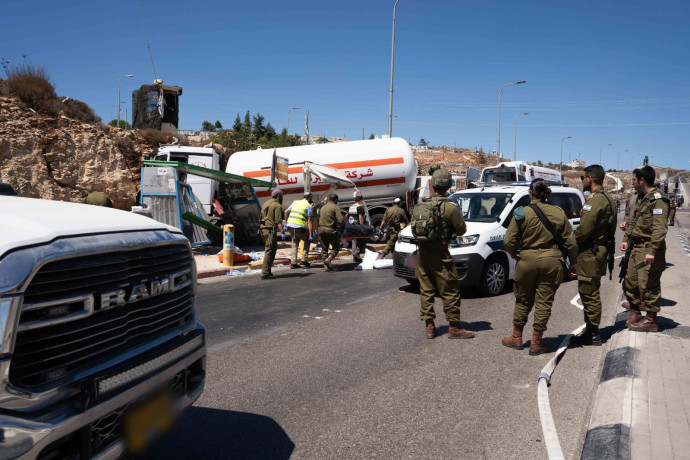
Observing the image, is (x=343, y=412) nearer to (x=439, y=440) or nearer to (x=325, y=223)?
(x=439, y=440)

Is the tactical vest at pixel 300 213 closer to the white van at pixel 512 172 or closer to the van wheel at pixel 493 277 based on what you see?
the van wheel at pixel 493 277

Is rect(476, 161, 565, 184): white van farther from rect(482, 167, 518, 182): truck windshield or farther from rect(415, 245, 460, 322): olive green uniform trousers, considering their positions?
rect(415, 245, 460, 322): olive green uniform trousers

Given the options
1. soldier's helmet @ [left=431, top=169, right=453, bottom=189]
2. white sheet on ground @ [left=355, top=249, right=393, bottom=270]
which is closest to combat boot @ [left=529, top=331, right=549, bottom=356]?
soldier's helmet @ [left=431, top=169, right=453, bottom=189]

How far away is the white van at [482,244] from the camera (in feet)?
26.5

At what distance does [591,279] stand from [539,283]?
776mm

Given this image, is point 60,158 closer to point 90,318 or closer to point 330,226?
point 330,226

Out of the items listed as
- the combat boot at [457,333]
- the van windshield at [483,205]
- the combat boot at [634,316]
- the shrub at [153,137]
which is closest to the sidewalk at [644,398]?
the combat boot at [634,316]

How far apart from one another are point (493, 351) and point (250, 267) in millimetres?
7732

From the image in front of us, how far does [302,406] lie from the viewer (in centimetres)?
404

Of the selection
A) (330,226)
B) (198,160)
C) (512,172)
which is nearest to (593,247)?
(330,226)

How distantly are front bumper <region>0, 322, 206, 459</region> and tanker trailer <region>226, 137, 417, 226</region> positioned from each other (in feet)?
49.7

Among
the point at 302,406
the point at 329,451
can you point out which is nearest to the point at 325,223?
the point at 302,406

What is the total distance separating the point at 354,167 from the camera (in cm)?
1770

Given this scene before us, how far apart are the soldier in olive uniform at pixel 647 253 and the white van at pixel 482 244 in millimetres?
2339
